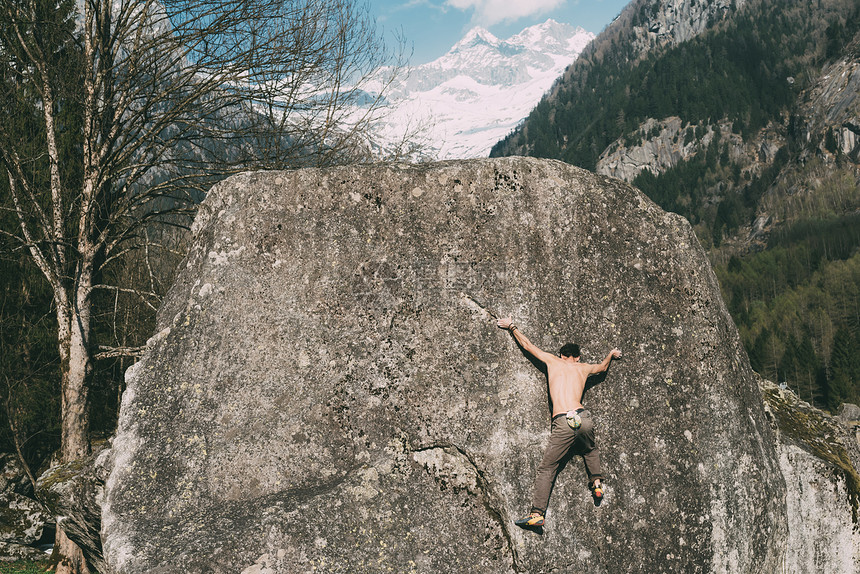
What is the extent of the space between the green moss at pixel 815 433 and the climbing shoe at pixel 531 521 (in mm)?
3799

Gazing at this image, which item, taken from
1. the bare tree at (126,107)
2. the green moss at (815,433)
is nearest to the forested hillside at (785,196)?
the green moss at (815,433)

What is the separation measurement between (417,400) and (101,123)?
7.77 metres

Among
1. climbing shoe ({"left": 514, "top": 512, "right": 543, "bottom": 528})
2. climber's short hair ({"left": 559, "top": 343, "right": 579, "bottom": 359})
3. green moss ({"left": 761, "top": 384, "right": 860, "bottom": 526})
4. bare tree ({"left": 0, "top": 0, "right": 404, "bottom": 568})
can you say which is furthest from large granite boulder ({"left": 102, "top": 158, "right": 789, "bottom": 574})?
bare tree ({"left": 0, "top": 0, "right": 404, "bottom": 568})

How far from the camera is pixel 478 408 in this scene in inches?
221

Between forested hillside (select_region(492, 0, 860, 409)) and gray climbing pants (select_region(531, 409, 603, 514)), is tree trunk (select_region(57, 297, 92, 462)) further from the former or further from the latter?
forested hillside (select_region(492, 0, 860, 409))

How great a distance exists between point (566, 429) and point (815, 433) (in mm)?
4111

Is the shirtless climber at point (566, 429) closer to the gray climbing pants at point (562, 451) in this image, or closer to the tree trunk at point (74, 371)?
the gray climbing pants at point (562, 451)

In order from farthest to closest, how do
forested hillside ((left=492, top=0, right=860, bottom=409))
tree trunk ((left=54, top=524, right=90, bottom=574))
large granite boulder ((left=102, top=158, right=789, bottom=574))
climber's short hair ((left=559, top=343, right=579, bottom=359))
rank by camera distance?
1. forested hillside ((left=492, top=0, right=860, bottom=409))
2. tree trunk ((left=54, top=524, right=90, bottom=574))
3. climber's short hair ((left=559, top=343, right=579, bottom=359))
4. large granite boulder ((left=102, top=158, right=789, bottom=574))

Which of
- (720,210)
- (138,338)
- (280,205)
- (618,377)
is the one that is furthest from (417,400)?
(720,210)

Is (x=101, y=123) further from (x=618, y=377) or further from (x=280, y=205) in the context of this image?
(x=618, y=377)

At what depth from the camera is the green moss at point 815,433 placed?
698 centimetres

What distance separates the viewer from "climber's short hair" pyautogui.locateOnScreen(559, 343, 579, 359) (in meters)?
5.52

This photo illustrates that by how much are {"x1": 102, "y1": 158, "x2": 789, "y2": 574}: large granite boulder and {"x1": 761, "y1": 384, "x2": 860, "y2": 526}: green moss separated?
5.25 ft

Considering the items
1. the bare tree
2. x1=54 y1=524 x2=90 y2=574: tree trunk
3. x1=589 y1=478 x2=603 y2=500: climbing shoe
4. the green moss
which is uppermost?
the bare tree
